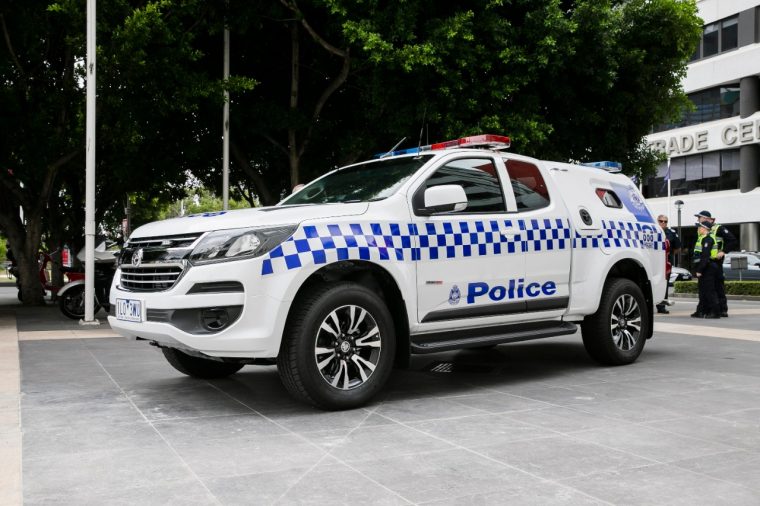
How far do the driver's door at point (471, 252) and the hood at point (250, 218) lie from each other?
62 cm

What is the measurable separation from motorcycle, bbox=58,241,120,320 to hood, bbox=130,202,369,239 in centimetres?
745

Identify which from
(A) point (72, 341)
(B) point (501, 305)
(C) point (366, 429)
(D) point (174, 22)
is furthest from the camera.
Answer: (D) point (174, 22)

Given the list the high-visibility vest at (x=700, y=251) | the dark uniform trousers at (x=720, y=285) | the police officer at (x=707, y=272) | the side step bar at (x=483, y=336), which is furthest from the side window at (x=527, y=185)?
the dark uniform trousers at (x=720, y=285)

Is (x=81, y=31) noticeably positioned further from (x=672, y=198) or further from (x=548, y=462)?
(x=672, y=198)

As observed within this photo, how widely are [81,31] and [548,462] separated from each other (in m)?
11.7

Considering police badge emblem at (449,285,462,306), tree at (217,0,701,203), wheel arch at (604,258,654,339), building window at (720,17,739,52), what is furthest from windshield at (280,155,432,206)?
building window at (720,17,739,52)

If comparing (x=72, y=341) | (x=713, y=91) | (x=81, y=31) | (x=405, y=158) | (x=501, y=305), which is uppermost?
(x=713, y=91)

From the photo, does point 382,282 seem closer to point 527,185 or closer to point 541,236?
point 541,236

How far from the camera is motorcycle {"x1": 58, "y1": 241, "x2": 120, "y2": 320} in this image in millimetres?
12625

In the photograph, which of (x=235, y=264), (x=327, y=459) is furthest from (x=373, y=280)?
(x=327, y=459)

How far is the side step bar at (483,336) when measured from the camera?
566cm

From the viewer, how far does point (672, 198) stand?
42156mm

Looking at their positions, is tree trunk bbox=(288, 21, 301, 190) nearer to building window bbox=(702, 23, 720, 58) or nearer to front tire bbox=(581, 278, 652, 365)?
front tire bbox=(581, 278, 652, 365)

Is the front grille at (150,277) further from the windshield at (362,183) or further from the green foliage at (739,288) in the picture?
the green foliage at (739,288)
